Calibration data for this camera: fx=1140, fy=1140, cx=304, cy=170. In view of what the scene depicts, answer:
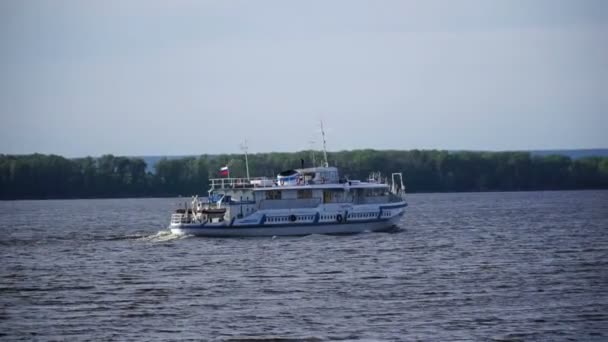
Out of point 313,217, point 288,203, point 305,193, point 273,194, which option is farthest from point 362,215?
point 273,194

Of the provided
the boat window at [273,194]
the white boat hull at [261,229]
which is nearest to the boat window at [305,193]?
the boat window at [273,194]

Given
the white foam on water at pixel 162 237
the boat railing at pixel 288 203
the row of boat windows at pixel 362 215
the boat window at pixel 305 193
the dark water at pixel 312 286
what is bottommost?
the dark water at pixel 312 286

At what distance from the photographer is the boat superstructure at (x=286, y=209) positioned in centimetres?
8881

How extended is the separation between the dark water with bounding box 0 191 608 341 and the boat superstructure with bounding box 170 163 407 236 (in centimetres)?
164

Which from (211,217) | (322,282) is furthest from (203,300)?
(211,217)

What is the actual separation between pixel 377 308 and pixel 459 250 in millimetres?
27158

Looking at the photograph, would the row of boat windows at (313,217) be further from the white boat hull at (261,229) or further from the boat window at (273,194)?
the boat window at (273,194)

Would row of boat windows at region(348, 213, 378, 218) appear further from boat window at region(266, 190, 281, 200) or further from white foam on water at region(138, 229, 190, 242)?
white foam on water at region(138, 229, 190, 242)

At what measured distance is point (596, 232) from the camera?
92.9 meters

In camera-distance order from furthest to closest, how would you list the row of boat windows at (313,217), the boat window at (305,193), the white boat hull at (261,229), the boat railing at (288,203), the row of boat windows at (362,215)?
1. the row of boat windows at (362,215)
2. the boat window at (305,193)
3. the boat railing at (288,203)
4. the row of boat windows at (313,217)
5. the white boat hull at (261,229)

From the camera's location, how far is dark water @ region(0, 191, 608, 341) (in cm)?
4700

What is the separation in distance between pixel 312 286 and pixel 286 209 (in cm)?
3030

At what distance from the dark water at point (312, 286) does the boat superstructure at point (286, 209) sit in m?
1.64

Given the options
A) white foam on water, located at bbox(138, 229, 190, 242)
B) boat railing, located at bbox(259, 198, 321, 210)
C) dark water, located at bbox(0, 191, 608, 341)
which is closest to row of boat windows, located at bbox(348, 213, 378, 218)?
dark water, located at bbox(0, 191, 608, 341)
